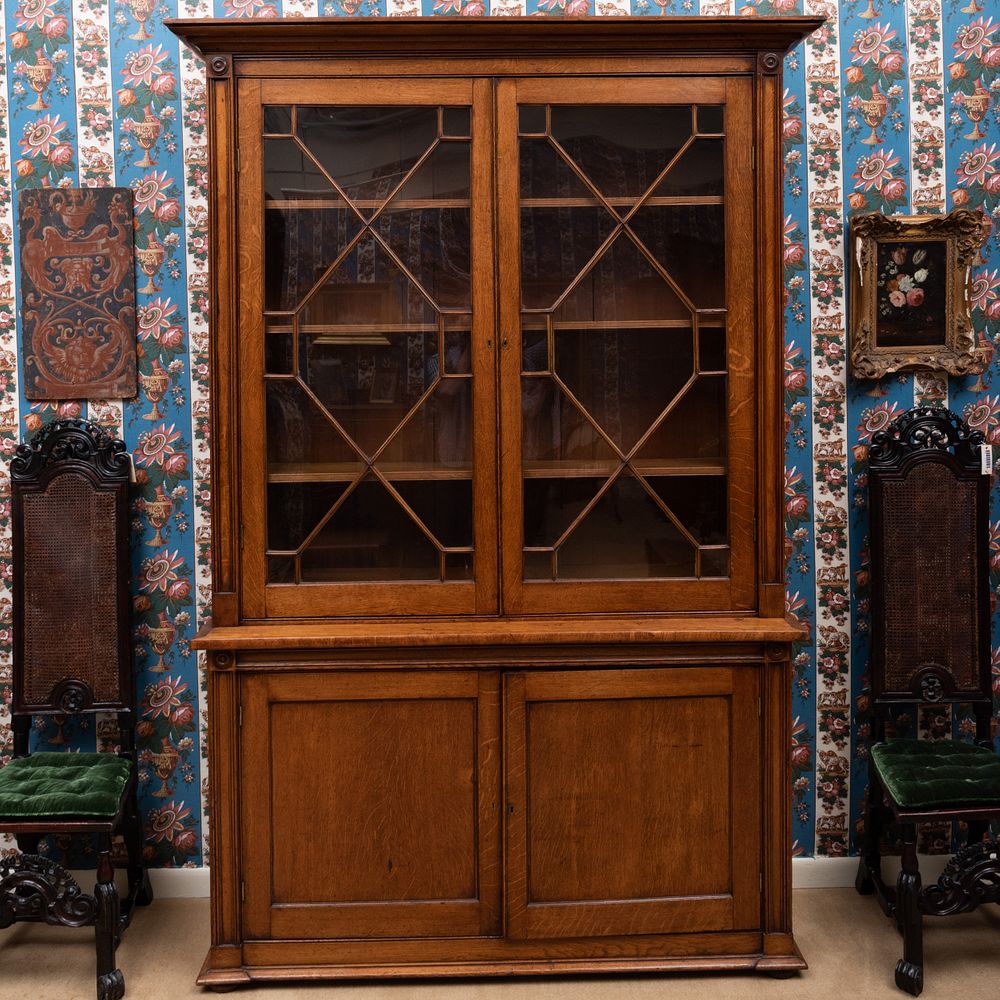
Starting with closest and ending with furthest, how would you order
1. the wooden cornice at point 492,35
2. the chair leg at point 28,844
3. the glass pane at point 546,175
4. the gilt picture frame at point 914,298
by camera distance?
the wooden cornice at point 492,35, the glass pane at point 546,175, the chair leg at point 28,844, the gilt picture frame at point 914,298

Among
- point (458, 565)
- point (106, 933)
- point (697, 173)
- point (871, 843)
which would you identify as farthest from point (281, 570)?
point (871, 843)

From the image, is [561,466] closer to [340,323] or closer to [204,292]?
[340,323]

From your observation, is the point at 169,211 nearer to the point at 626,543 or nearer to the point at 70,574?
the point at 70,574

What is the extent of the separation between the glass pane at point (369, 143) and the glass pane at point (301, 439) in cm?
48

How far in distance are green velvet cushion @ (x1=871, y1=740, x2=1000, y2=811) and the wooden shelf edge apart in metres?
0.48

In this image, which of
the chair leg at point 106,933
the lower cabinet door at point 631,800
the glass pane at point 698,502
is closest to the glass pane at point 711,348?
the glass pane at point 698,502

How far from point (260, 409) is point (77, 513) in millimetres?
684

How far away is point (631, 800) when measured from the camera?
7.16 ft

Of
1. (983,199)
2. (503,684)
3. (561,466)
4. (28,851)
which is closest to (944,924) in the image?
(503,684)

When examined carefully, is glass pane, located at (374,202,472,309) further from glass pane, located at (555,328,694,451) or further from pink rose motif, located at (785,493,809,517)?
pink rose motif, located at (785,493,809,517)

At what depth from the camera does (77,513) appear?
2.45m

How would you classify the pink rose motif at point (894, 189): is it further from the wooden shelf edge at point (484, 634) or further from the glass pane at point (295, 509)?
the glass pane at point (295, 509)

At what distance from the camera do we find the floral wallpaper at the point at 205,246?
253 cm

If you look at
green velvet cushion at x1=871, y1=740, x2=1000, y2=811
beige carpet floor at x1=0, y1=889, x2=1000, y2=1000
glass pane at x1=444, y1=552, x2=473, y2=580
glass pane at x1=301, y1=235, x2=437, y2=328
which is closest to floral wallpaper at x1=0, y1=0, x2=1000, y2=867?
green velvet cushion at x1=871, y1=740, x2=1000, y2=811
